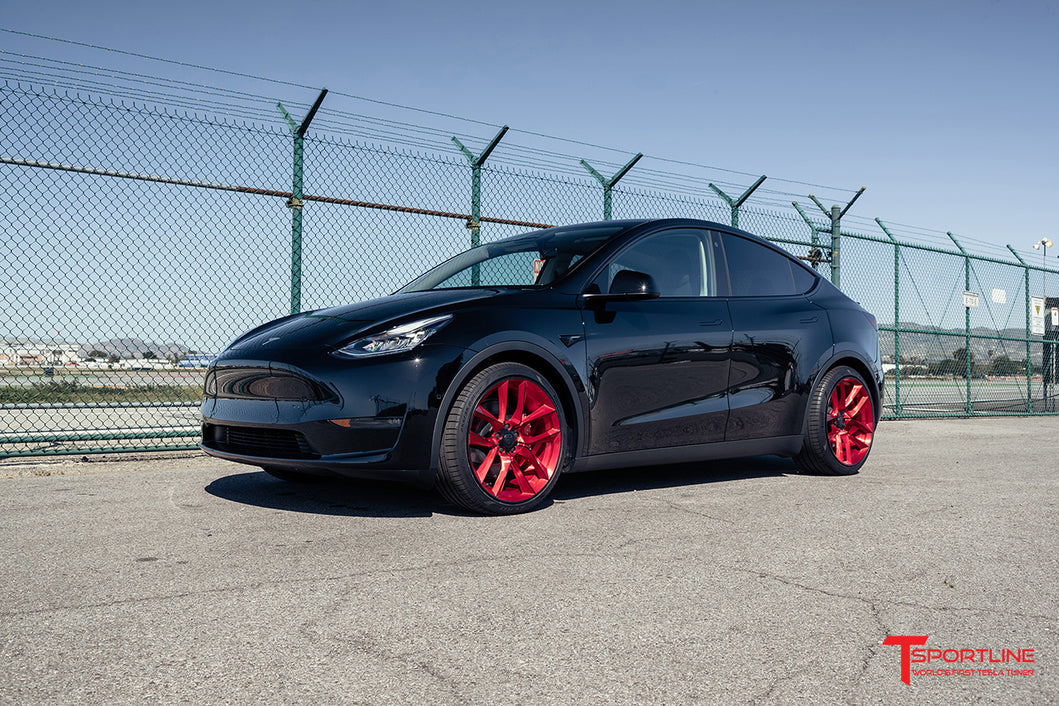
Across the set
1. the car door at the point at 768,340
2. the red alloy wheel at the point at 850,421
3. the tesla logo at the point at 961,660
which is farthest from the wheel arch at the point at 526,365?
the red alloy wheel at the point at 850,421

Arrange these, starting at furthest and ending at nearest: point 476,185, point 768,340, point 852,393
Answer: point 476,185 → point 852,393 → point 768,340

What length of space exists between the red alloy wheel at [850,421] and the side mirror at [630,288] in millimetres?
2039

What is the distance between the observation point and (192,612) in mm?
2666

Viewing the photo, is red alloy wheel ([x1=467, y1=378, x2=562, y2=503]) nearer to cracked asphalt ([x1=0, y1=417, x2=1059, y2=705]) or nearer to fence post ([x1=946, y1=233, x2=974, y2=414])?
cracked asphalt ([x1=0, y1=417, x2=1059, y2=705])

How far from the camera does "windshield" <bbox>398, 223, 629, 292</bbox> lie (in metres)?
4.98

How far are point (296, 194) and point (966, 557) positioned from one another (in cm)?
557

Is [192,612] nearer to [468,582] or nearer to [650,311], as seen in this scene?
[468,582]

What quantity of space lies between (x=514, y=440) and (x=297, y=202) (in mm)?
3766

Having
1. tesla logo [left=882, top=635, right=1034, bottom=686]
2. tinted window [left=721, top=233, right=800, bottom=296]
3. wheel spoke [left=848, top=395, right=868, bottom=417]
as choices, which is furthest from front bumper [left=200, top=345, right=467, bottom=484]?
wheel spoke [left=848, top=395, right=868, bottom=417]

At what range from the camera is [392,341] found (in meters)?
4.07

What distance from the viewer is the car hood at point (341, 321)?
416 centimetres

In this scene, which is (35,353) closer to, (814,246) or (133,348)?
(133,348)

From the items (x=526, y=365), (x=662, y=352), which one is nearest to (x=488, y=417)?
(x=526, y=365)

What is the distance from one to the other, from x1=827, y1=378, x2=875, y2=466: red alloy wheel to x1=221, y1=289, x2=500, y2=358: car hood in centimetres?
278
